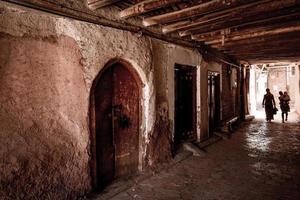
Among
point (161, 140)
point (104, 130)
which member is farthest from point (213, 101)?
point (104, 130)

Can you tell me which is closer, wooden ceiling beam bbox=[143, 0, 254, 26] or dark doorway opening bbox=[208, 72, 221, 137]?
wooden ceiling beam bbox=[143, 0, 254, 26]

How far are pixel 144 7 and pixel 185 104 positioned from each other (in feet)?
11.1

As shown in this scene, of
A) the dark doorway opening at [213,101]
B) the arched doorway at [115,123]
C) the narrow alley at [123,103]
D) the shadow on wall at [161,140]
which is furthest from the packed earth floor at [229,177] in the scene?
the dark doorway opening at [213,101]

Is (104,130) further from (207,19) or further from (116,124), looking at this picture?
(207,19)

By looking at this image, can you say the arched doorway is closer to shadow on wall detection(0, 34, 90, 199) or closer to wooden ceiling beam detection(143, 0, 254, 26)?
shadow on wall detection(0, 34, 90, 199)

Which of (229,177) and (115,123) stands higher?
(115,123)

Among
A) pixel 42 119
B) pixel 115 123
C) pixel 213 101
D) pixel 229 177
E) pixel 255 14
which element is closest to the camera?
pixel 42 119

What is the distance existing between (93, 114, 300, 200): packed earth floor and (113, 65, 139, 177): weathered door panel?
47 centimetres

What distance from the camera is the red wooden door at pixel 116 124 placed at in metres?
3.98

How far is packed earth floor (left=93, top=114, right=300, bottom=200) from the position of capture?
148 inches

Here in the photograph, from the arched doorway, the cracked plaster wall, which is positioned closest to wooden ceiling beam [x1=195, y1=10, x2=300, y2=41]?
the arched doorway

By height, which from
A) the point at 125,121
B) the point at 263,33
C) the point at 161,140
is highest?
the point at 263,33

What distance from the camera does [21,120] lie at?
2.82 m

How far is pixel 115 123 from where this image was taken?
4258 millimetres
